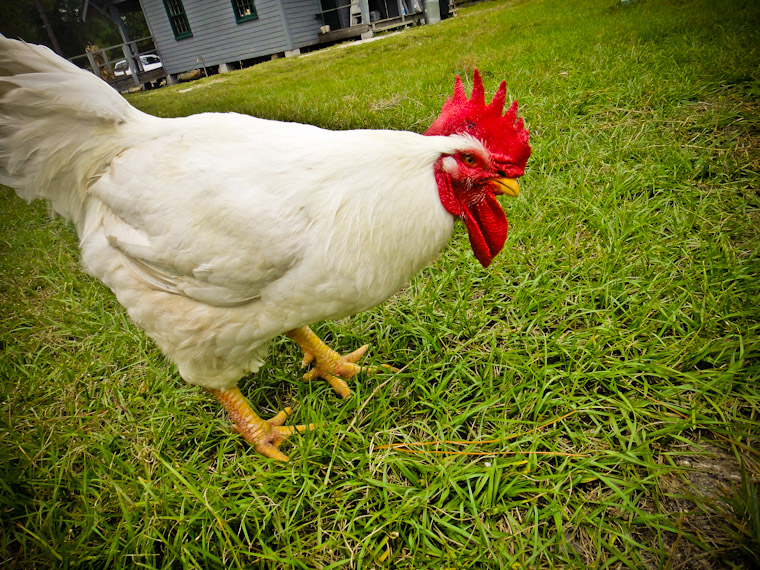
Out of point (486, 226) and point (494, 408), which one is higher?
point (486, 226)

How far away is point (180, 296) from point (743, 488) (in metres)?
2.28

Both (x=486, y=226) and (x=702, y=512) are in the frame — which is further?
(x=486, y=226)

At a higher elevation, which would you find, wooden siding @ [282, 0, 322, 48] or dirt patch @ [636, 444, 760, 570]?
wooden siding @ [282, 0, 322, 48]

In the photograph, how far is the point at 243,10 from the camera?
45.5ft

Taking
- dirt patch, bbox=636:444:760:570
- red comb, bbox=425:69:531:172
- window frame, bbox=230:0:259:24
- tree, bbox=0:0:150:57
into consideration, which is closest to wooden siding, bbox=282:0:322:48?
window frame, bbox=230:0:259:24

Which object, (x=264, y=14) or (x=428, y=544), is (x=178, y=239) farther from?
(x=264, y=14)

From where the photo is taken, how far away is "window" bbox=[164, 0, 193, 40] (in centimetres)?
1450

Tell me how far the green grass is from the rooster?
1.24 ft

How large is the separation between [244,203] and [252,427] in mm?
1158

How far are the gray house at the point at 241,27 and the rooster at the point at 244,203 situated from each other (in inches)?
567

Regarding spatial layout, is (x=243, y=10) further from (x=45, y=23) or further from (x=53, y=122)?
(x=53, y=122)

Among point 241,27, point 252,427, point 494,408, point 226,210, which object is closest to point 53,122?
point 226,210

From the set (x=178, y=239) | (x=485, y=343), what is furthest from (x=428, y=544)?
(x=178, y=239)

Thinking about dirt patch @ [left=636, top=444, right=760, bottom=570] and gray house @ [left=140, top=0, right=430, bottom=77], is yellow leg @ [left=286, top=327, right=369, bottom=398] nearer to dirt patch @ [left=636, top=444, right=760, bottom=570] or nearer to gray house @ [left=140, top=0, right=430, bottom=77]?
dirt patch @ [left=636, top=444, right=760, bottom=570]
